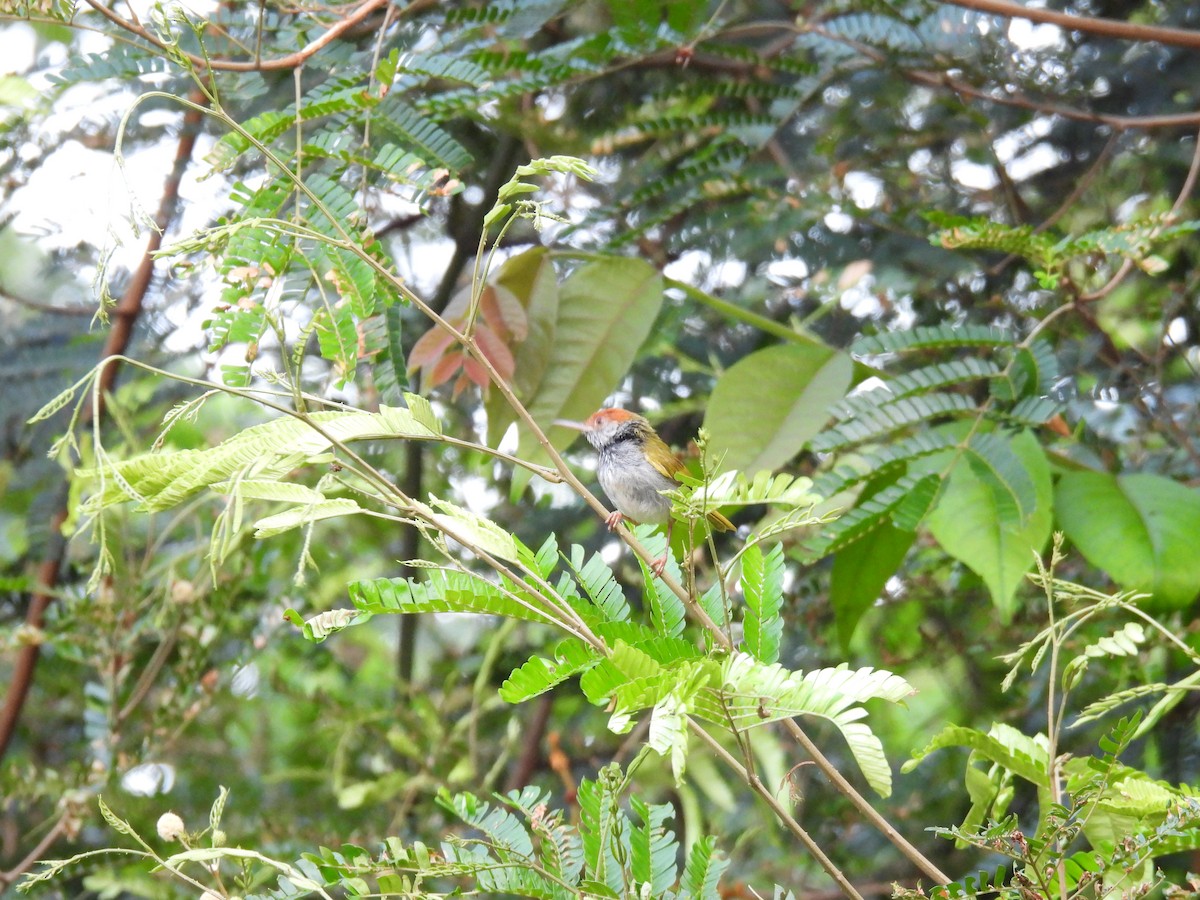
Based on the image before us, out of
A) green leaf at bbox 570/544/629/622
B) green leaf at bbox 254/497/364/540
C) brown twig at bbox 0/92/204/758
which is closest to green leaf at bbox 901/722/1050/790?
green leaf at bbox 570/544/629/622

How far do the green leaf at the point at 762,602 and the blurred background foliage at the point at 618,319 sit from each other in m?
0.79

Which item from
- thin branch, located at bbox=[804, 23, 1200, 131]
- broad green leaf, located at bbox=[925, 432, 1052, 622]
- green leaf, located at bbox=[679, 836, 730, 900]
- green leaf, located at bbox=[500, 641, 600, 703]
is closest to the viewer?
green leaf, located at bbox=[500, 641, 600, 703]

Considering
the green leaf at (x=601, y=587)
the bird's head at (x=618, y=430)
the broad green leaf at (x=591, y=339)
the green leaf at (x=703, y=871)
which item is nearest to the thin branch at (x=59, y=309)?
the bird's head at (x=618, y=430)

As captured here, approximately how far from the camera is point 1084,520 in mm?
2078

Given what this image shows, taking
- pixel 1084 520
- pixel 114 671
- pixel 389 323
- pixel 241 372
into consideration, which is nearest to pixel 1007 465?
pixel 1084 520

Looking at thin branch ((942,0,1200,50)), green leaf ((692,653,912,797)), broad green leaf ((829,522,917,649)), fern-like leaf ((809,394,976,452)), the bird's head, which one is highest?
thin branch ((942,0,1200,50))

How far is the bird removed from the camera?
299 cm

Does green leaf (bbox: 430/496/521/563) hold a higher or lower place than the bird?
higher

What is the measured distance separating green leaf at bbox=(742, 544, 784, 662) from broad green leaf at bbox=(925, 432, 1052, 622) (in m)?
0.56

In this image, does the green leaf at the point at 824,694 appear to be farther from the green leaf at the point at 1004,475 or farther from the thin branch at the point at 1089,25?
the thin branch at the point at 1089,25

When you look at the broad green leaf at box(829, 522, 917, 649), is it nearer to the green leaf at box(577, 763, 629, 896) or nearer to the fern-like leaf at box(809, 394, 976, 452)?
the fern-like leaf at box(809, 394, 976, 452)

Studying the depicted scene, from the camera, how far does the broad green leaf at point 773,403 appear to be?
214 centimetres

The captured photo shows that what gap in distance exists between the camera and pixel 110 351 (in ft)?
9.59

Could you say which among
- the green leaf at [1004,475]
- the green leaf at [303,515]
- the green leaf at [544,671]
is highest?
the green leaf at [303,515]
